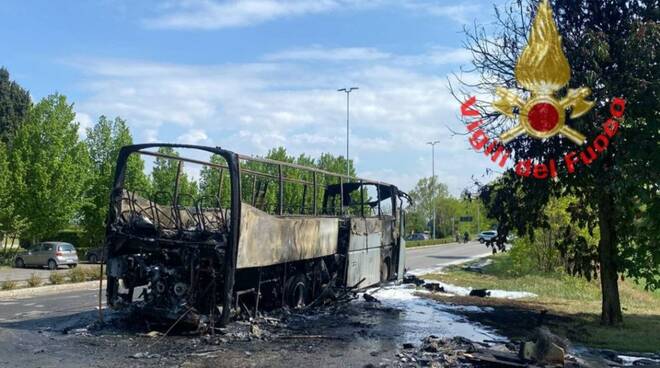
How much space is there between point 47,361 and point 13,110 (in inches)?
2000

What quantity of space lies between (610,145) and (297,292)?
273 inches

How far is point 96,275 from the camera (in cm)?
2255

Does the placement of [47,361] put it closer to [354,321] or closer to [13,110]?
[354,321]

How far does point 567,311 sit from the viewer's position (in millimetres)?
16141

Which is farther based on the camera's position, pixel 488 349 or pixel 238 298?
pixel 238 298

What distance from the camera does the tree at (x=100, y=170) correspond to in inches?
1561

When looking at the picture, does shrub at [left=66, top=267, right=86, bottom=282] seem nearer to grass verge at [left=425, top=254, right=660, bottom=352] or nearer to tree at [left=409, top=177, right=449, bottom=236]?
grass verge at [left=425, top=254, right=660, bottom=352]

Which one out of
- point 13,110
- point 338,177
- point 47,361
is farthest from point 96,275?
point 13,110

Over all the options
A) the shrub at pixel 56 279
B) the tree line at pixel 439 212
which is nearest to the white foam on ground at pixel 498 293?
the shrub at pixel 56 279

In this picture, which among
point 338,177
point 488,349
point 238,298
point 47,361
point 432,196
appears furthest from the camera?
point 432,196

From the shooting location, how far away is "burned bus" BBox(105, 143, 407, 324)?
11.1m

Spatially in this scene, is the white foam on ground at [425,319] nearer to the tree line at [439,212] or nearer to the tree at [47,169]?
the tree at [47,169]

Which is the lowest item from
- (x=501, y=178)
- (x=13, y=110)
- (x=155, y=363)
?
(x=155, y=363)

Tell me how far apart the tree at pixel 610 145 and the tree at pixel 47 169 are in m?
27.7
